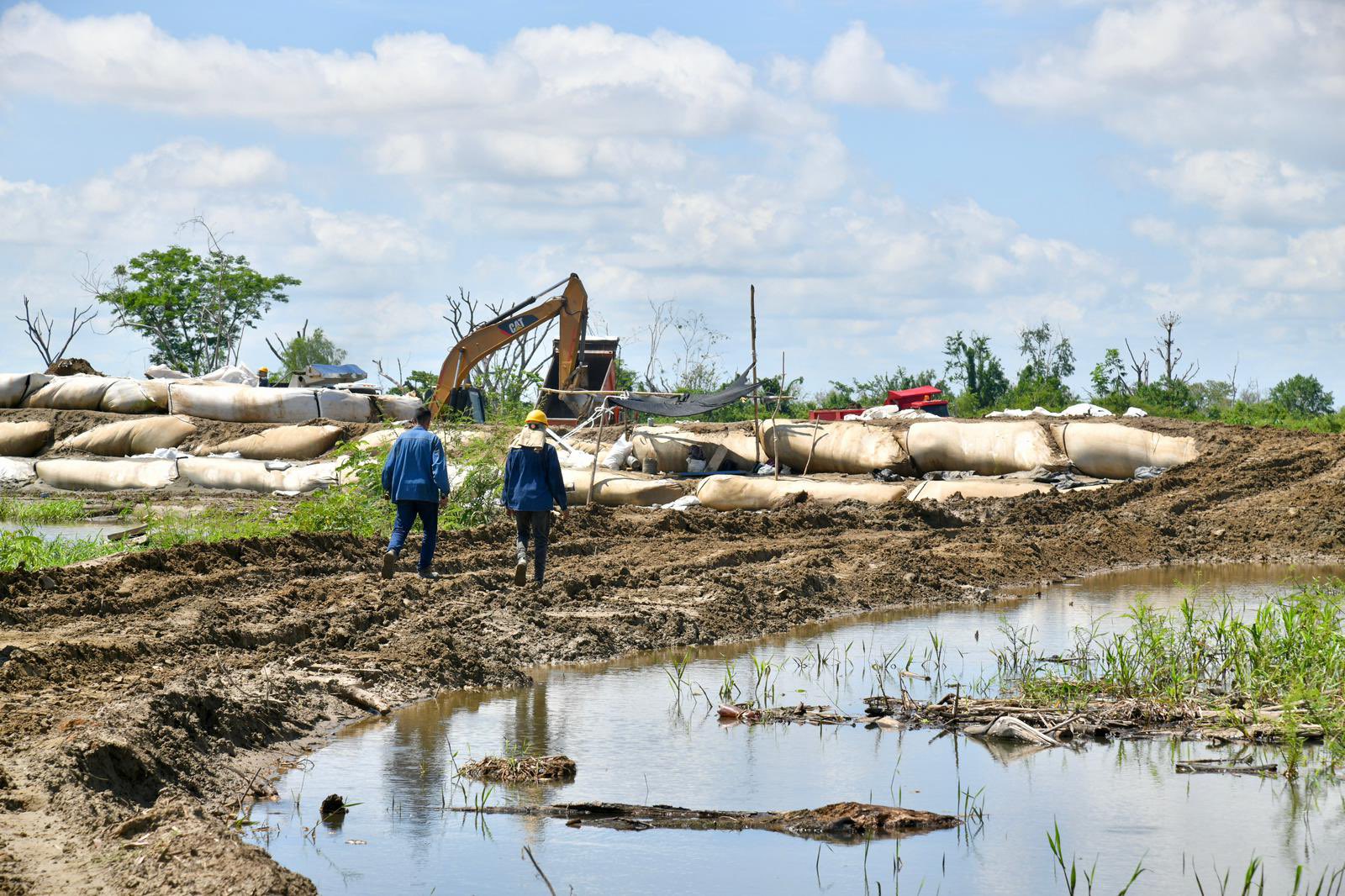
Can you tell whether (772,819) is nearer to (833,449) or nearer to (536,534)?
(536,534)

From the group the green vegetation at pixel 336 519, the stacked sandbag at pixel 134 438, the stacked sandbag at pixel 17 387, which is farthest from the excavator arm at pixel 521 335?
the stacked sandbag at pixel 17 387

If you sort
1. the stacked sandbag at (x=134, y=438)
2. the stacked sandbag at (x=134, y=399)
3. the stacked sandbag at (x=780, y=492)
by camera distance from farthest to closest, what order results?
1. the stacked sandbag at (x=134, y=399)
2. the stacked sandbag at (x=134, y=438)
3. the stacked sandbag at (x=780, y=492)

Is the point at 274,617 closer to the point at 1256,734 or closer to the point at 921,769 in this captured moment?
the point at 921,769

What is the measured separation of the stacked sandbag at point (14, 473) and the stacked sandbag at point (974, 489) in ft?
49.5

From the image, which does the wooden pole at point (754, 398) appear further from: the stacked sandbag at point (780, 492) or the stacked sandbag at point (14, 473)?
the stacked sandbag at point (14, 473)

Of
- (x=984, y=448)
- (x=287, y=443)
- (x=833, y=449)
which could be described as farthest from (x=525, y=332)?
(x=984, y=448)

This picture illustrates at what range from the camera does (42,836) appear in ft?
14.7

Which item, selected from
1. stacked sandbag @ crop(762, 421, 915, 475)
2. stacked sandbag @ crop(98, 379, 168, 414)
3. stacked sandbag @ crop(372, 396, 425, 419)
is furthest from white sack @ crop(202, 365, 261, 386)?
stacked sandbag @ crop(762, 421, 915, 475)

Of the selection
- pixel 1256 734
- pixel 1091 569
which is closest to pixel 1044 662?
pixel 1256 734

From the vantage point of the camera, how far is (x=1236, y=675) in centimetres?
724

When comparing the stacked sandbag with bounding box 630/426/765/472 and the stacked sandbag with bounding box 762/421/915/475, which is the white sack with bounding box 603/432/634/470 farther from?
the stacked sandbag with bounding box 762/421/915/475

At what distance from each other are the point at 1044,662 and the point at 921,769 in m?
2.39

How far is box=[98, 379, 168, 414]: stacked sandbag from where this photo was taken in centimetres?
2544

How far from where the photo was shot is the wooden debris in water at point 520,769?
19.2 ft
